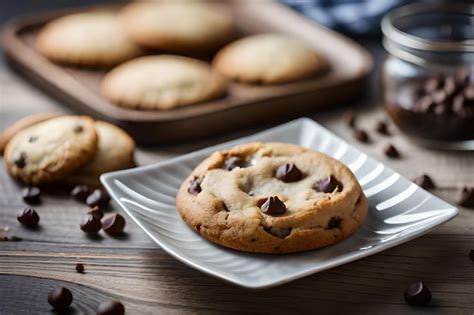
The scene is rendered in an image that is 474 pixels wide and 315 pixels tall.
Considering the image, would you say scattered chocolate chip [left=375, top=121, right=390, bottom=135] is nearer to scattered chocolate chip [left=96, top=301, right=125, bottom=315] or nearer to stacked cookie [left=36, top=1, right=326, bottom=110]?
stacked cookie [left=36, top=1, right=326, bottom=110]

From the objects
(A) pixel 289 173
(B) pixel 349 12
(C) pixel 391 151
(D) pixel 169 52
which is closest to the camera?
(A) pixel 289 173

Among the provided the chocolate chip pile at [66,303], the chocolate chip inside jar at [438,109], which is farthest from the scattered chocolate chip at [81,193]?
the chocolate chip inside jar at [438,109]

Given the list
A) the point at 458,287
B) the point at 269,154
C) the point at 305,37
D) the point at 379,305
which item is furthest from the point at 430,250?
the point at 305,37

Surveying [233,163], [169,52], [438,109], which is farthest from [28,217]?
[438,109]

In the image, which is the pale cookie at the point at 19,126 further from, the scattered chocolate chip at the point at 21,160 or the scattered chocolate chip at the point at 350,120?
the scattered chocolate chip at the point at 350,120

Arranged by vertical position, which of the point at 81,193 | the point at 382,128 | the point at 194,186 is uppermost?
the point at 194,186

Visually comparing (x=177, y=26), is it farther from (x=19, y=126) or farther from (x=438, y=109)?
(x=438, y=109)

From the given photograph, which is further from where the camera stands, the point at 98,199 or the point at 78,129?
the point at 78,129
